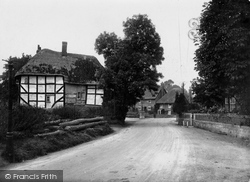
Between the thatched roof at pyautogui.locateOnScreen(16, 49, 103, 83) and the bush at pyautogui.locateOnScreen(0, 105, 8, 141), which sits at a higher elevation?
the thatched roof at pyautogui.locateOnScreen(16, 49, 103, 83)

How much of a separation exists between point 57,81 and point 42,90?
200 centimetres

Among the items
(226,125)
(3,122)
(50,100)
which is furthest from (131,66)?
(3,122)

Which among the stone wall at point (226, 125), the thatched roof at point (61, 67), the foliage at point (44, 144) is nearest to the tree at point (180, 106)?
the stone wall at point (226, 125)

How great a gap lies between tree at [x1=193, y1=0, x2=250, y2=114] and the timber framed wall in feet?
64.1

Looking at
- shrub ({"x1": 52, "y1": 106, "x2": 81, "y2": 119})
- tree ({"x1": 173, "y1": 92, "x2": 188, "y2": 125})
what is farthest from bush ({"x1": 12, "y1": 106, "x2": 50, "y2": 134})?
tree ({"x1": 173, "y1": 92, "x2": 188, "y2": 125})

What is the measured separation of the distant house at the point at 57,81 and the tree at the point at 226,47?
1577 centimetres

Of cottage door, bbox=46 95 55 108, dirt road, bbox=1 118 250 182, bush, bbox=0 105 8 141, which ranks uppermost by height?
cottage door, bbox=46 95 55 108

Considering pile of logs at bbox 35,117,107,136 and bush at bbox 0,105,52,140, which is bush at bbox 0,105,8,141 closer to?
bush at bbox 0,105,52,140

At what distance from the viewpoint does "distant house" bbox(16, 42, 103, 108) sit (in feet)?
102

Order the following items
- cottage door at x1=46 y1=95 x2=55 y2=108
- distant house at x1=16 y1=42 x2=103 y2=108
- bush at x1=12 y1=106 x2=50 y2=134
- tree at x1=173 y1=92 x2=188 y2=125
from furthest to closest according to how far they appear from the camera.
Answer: tree at x1=173 y1=92 x2=188 y2=125 < cottage door at x1=46 y1=95 x2=55 y2=108 < distant house at x1=16 y1=42 x2=103 y2=108 < bush at x1=12 y1=106 x2=50 y2=134

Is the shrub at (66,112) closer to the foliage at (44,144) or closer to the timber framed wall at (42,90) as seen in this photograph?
the foliage at (44,144)

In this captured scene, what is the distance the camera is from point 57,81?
3186 cm

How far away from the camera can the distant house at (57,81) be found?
31.1m

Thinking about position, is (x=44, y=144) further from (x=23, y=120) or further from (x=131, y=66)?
(x=131, y=66)
